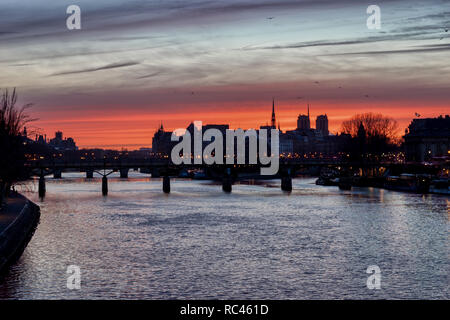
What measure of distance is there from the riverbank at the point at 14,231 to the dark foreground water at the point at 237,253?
29.6 inches

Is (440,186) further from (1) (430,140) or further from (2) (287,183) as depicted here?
(1) (430,140)

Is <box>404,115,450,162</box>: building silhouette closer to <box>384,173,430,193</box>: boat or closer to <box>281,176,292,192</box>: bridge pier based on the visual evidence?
<box>384,173,430,193</box>: boat

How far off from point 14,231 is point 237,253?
15590 mm

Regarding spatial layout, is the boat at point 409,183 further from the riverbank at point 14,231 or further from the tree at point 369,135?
the riverbank at point 14,231

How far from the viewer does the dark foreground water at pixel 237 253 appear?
3406 centimetres

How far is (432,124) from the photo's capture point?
161 m

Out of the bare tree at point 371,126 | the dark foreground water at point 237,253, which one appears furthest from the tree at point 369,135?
the dark foreground water at point 237,253

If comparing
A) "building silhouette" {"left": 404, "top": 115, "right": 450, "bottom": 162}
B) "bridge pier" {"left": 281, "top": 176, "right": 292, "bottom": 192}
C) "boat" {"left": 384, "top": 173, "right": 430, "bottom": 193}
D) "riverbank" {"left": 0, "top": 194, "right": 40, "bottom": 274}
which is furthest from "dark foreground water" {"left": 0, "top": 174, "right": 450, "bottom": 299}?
"building silhouette" {"left": 404, "top": 115, "right": 450, "bottom": 162}

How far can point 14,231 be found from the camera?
4688 centimetres

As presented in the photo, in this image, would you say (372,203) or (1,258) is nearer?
(1,258)

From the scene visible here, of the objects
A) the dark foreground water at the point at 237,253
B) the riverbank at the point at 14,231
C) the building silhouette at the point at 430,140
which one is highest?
the building silhouette at the point at 430,140
